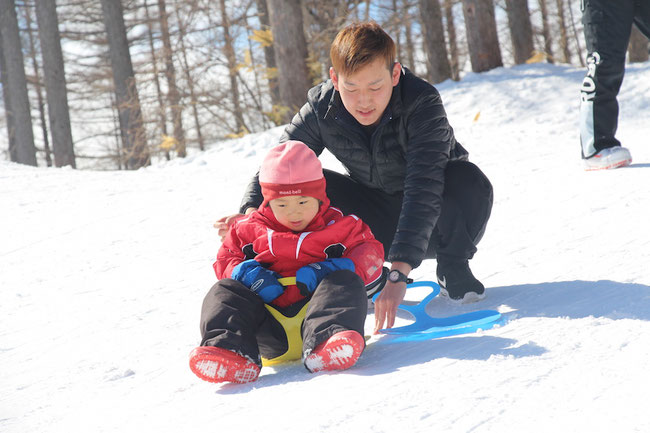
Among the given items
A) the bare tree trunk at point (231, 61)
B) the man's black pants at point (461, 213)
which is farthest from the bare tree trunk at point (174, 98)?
the man's black pants at point (461, 213)

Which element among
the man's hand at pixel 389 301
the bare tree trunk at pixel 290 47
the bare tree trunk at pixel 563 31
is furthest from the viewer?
the bare tree trunk at pixel 563 31

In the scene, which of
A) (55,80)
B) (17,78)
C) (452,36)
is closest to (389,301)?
(55,80)

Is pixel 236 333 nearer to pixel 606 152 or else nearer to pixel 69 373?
pixel 69 373

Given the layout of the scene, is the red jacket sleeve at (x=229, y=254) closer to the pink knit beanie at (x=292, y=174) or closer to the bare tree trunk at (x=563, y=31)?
the pink knit beanie at (x=292, y=174)

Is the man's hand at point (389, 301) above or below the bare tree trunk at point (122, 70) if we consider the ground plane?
below

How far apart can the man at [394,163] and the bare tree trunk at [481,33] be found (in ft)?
21.0

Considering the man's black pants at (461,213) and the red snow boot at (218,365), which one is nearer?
the red snow boot at (218,365)

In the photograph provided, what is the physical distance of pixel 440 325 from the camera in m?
2.04

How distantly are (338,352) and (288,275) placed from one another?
17.7 inches

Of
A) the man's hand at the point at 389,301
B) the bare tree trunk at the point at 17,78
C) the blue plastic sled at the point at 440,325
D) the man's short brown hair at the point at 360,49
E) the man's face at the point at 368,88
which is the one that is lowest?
the blue plastic sled at the point at 440,325

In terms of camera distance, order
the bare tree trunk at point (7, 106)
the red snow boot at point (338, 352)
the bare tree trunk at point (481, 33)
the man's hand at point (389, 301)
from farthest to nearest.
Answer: the bare tree trunk at point (7, 106), the bare tree trunk at point (481, 33), the man's hand at point (389, 301), the red snow boot at point (338, 352)

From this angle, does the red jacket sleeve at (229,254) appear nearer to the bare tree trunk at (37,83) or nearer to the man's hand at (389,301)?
the man's hand at (389,301)

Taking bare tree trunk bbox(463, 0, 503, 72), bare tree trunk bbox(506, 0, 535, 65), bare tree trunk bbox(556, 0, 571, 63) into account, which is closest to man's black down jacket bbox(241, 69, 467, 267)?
bare tree trunk bbox(463, 0, 503, 72)

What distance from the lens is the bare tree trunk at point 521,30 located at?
10.9m
